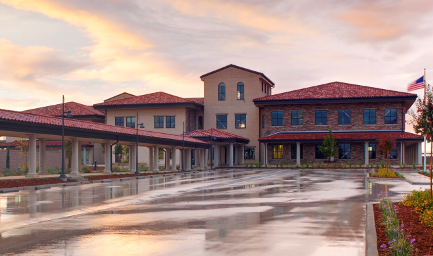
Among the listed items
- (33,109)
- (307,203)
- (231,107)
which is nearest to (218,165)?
(231,107)

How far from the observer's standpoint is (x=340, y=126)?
195 ft

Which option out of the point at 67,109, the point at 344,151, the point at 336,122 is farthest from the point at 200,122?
the point at 344,151

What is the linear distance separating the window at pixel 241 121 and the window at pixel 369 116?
53.3 ft

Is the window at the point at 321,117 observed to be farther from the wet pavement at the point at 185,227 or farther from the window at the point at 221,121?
the wet pavement at the point at 185,227

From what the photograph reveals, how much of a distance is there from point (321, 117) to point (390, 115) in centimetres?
847

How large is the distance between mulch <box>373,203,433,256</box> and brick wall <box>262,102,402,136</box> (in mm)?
47567

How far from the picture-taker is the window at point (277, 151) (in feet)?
198

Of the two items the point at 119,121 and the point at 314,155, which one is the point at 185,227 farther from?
the point at 119,121

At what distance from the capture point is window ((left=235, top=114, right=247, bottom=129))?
65.2 meters

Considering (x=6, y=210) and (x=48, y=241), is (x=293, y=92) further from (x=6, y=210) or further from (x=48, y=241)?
(x=48, y=241)

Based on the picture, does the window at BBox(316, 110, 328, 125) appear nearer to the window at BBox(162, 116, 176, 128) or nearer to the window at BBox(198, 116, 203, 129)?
the window at BBox(198, 116, 203, 129)

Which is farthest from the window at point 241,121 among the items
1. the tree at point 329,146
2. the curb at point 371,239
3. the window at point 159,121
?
the curb at point 371,239

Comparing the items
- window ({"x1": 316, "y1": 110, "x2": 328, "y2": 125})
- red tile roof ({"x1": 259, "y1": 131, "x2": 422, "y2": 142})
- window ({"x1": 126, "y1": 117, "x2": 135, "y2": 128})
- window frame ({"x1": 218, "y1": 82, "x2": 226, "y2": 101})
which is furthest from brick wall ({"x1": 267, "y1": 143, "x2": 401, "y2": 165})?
window ({"x1": 126, "y1": 117, "x2": 135, "y2": 128})

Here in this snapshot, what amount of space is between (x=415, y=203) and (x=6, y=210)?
41.3 ft
